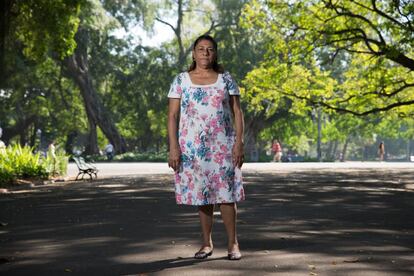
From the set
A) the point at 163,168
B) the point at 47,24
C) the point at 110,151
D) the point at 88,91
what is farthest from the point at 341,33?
the point at 110,151

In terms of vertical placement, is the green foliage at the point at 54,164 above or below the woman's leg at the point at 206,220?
above

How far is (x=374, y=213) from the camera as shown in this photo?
432 inches

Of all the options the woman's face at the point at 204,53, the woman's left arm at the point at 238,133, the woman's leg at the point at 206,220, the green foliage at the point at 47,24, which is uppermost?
the green foliage at the point at 47,24

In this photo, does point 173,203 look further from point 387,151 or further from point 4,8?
point 387,151

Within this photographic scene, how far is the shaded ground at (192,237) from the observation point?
5727mm

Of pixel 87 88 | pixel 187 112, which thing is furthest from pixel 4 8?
pixel 87 88

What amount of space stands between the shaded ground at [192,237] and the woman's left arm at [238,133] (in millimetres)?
890

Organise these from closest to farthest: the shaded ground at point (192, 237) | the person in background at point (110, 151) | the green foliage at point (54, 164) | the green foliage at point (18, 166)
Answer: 1. the shaded ground at point (192, 237)
2. the green foliage at point (18, 166)
3. the green foliage at point (54, 164)
4. the person in background at point (110, 151)

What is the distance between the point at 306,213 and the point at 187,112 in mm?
5290

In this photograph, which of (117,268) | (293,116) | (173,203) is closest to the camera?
(117,268)

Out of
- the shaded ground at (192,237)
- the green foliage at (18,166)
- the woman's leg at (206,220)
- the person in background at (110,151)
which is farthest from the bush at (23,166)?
the person in background at (110,151)

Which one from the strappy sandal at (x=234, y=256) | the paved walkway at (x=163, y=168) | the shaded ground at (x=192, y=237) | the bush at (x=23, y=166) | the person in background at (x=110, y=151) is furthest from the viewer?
the person in background at (x=110, y=151)

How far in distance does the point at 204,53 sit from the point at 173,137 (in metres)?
0.80

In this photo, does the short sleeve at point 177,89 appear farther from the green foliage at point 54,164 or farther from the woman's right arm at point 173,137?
the green foliage at point 54,164
